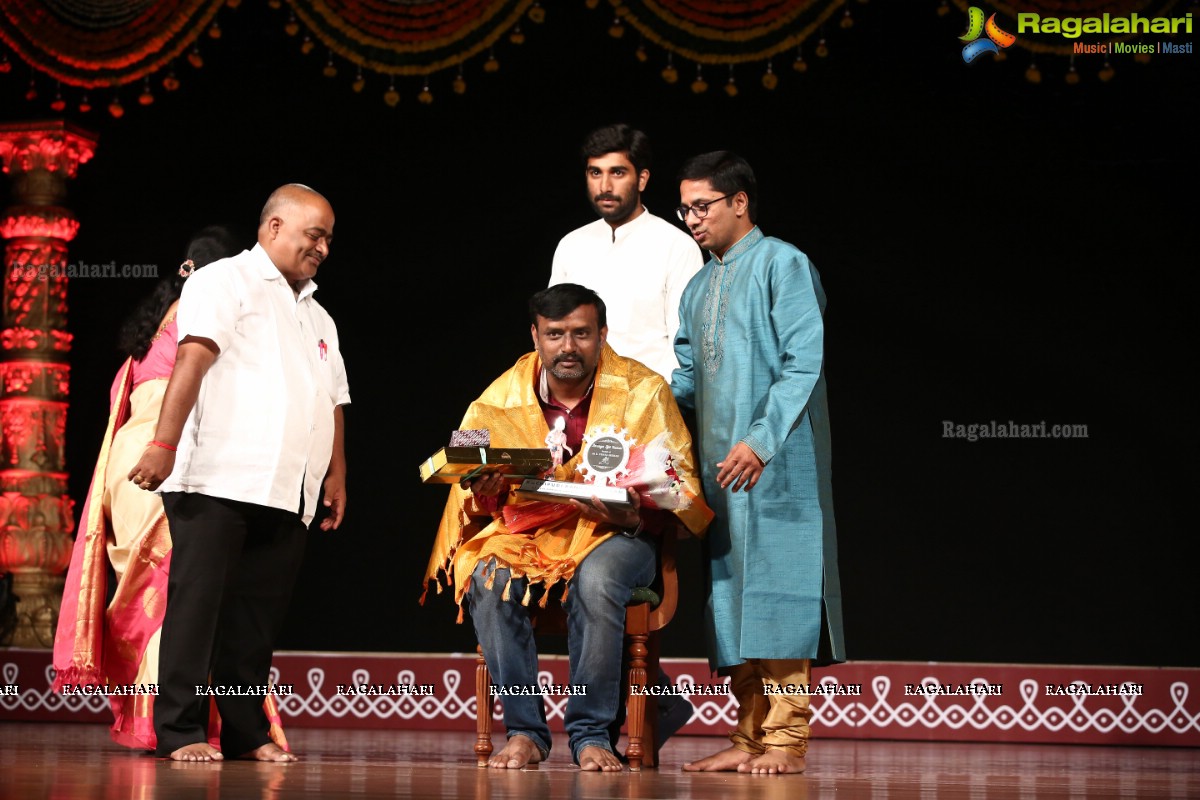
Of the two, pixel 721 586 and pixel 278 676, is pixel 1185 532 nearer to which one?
pixel 721 586

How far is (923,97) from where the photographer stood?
618cm

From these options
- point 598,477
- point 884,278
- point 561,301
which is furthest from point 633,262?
point 884,278

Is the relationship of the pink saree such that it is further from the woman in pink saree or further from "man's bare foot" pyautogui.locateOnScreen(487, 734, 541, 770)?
"man's bare foot" pyautogui.locateOnScreen(487, 734, 541, 770)

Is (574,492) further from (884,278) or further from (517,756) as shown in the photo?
(884,278)

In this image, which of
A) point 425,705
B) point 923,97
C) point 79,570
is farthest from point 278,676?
point 923,97

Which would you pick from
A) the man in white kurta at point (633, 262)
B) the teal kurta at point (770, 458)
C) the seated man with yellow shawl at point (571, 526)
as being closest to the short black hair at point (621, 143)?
the man in white kurta at point (633, 262)

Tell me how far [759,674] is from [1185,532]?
2.81 meters

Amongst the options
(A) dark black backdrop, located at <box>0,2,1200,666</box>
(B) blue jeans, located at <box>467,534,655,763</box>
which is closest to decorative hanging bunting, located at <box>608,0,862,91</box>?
(A) dark black backdrop, located at <box>0,2,1200,666</box>

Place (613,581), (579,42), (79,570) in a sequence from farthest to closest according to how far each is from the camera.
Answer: (579,42), (79,570), (613,581)

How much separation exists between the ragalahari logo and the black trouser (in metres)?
3.37

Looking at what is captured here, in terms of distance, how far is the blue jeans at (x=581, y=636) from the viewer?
3545 millimetres

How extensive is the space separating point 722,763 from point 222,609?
4.17 feet

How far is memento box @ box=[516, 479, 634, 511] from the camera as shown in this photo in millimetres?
3549

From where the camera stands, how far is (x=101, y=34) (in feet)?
20.1
